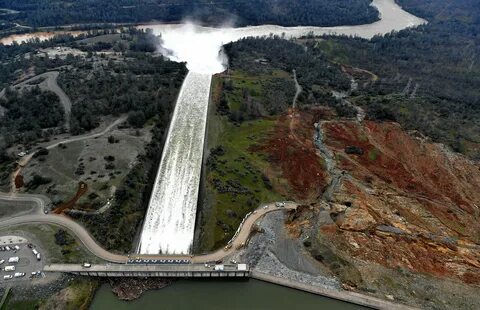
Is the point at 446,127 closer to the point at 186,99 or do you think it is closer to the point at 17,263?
the point at 186,99

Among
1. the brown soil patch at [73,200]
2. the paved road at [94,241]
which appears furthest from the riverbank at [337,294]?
the brown soil patch at [73,200]

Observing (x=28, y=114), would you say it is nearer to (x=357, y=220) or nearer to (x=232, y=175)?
(x=232, y=175)

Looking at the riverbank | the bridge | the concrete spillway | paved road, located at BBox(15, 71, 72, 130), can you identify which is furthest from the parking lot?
paved road, located at BBox(15, 71, 72, 130)

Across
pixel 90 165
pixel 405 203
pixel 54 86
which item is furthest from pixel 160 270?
pixel 54 86

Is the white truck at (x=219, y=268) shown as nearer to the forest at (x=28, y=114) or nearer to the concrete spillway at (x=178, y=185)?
the concrete spillway at (x=178, y=185)

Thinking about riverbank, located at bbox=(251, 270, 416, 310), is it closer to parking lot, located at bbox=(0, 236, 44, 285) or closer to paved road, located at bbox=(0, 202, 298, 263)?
paved road, located at bbox=(0, 202, 298, 263)

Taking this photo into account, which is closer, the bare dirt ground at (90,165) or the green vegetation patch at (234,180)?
the green vegetation patch at (234,180)

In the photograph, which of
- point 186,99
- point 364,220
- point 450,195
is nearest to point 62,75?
point 186,99

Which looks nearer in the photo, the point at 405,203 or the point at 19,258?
the point at 19,258
